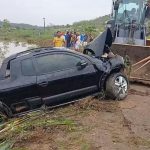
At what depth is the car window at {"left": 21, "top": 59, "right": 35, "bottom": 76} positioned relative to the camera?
10391mm

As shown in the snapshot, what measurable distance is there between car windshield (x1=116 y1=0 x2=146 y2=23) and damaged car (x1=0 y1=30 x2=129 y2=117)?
692 centimetres

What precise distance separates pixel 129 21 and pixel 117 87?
7.30m

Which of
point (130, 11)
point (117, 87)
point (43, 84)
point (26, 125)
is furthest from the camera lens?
point (130, 11)

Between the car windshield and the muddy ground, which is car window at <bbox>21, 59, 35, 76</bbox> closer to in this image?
Answer: the muddy ground

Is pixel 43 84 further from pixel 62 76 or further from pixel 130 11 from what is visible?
pixel 130 11

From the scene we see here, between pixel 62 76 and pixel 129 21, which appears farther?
pixel 129 21

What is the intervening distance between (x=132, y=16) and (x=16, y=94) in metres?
9.84

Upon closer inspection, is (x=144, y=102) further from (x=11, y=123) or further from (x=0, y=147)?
(x=0, y=147)

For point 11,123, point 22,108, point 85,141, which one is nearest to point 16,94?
point 22,108

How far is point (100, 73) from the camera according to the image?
11.5 meters

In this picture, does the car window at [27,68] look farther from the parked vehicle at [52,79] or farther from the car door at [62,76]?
the car door at [62,76]

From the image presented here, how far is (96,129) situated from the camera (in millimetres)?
9125

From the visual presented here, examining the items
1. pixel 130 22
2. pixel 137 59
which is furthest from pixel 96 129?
pixel 130 22

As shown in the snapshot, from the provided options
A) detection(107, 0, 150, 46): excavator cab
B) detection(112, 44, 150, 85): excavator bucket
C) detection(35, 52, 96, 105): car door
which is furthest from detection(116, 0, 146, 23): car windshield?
detection(35, 52, 96, 105): car door
